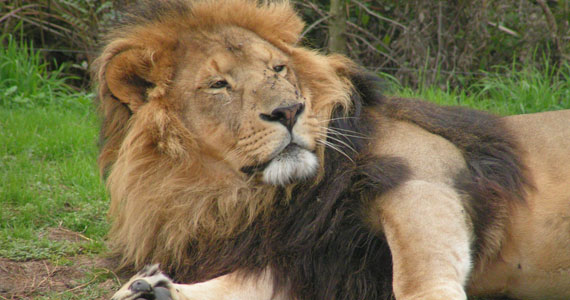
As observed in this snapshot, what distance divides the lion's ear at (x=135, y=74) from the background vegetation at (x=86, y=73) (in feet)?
3.25

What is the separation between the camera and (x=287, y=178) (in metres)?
2.83

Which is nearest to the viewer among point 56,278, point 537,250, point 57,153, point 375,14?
point 537,250

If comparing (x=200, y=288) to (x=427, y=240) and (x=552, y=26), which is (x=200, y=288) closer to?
(x=427, y=240)

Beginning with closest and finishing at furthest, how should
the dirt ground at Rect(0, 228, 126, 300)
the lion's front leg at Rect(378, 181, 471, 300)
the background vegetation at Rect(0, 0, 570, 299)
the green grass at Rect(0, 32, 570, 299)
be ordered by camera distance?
the lion's front leg at Rect(378, 181, 471, 300) < the dirt ground at Rect(0, 228, 126, 300) < the green grass at Rect(0, 32, 570, 299) < the background vegetation at Rect(0, 0, 570, 299)

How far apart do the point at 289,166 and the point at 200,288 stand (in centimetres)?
58

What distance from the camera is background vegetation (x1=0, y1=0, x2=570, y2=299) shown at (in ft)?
13.8

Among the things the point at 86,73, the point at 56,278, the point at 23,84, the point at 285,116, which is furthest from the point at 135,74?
the point at 86,73

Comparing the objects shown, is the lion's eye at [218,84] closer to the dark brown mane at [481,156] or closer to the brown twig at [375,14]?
the dark brown mane at [481,156]

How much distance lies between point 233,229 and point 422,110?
1.02 m

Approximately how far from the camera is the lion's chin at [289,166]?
279 cm

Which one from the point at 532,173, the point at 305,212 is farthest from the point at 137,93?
the point at 532,173

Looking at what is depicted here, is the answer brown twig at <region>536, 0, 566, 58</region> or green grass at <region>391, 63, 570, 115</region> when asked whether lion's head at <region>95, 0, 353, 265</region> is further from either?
brown twig at <region>536, 0, 566, 58</region>

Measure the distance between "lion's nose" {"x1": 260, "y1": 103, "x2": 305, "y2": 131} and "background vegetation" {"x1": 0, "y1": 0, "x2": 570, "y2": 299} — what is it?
1.38 metres

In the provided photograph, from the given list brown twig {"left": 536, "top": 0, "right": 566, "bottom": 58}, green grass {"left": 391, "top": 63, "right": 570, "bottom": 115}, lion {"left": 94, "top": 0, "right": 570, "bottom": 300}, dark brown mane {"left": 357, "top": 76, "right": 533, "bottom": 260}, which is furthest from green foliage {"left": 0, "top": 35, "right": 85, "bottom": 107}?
brown twig {"left": 536, "top": 0, "right": 566, "bottom": 58}
